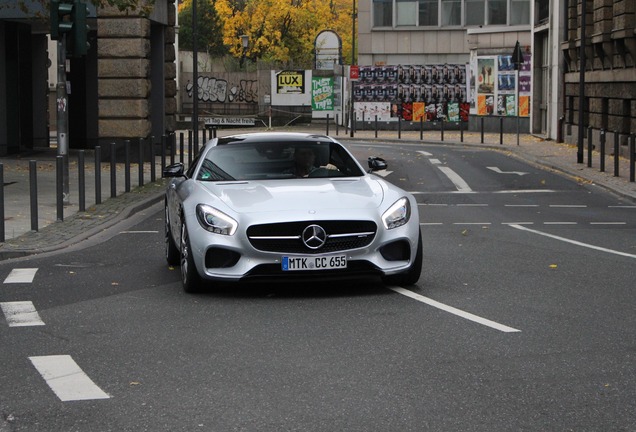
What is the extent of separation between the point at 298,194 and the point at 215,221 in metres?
0.77

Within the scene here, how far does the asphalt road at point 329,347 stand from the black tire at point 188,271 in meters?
0.20

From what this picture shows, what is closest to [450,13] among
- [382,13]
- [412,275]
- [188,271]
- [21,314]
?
[382,13]

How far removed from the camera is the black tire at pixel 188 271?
408 inches

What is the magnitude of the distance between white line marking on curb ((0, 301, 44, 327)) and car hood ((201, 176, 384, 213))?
1.73 meters

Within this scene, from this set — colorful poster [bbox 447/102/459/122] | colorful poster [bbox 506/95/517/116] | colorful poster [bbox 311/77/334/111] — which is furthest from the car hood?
colorful poster [bbox 311/77/334/111]

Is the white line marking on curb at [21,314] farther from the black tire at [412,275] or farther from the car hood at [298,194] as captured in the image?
the black tire at [412,275]

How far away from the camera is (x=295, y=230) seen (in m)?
10.1

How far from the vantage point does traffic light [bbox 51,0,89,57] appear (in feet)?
60.9

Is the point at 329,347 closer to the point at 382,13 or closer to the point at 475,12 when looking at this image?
the point at 382,13

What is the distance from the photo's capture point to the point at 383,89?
60.5 m

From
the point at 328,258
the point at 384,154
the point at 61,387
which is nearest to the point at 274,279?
the point at 328,258

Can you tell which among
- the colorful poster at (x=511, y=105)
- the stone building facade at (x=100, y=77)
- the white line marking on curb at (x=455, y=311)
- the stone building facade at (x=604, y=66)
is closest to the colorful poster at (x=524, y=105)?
the colorful poster at (x=511, y=105)

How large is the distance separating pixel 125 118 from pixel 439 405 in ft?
86.7

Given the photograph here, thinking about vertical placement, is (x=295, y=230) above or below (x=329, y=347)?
above
